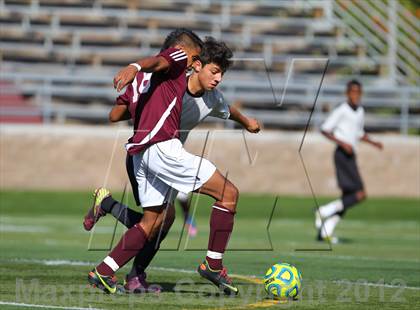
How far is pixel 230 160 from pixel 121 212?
13712mm

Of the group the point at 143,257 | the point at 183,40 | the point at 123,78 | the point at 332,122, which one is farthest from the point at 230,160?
the point at 123,78

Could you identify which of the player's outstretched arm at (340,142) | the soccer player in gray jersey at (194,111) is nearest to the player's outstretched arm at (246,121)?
the soccer player in gray jersey at (194,111)

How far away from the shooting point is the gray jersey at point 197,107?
8039 mm

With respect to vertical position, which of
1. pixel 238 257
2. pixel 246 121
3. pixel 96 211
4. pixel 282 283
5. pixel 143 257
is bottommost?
pixel 238 257

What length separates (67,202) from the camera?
65.5 ft

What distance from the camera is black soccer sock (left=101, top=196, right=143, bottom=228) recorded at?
8.43 m

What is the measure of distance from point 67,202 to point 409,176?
25.5 ft

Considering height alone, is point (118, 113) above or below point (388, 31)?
above

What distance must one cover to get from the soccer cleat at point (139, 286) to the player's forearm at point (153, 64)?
71.6 inches

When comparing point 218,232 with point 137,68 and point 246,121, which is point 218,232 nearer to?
point 246,121

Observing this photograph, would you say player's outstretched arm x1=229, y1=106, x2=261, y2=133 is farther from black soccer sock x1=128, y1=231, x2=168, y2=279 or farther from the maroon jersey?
black soccer sock x1=128, y1=231, x2=168, y2=279

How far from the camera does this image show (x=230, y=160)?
22.2 m

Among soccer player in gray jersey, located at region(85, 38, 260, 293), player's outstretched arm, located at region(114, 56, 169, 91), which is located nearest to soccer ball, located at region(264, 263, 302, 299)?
soccer player in gray jersey, located at region(85, 38, 260, 293)

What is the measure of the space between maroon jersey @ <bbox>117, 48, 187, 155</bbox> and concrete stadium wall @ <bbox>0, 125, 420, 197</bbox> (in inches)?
502
